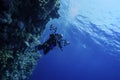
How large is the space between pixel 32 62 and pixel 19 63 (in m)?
2.01

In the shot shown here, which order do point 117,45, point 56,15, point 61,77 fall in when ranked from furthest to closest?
point 61,77 → point 117,45 → point 56,15

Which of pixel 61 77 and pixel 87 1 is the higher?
pixel 61 77

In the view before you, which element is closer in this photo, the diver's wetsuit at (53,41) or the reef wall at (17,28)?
the reef wall at (17,28)

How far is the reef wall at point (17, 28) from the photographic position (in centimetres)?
919

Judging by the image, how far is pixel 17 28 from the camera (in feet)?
32.6

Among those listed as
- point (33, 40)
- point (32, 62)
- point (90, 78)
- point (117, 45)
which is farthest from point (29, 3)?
point (90, 78)

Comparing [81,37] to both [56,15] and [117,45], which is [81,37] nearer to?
[117,45]

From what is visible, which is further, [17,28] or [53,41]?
[53,41]

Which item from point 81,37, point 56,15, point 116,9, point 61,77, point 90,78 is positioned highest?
point 61,77

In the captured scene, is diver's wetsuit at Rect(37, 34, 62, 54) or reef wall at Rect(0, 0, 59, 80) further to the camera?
diver's wetsuit at Rect(37, 34, 62, 54)

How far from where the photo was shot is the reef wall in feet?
30.1

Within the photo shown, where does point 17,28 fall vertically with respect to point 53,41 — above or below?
above

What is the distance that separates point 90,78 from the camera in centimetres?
8494

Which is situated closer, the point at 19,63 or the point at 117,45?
the point at 19,63
